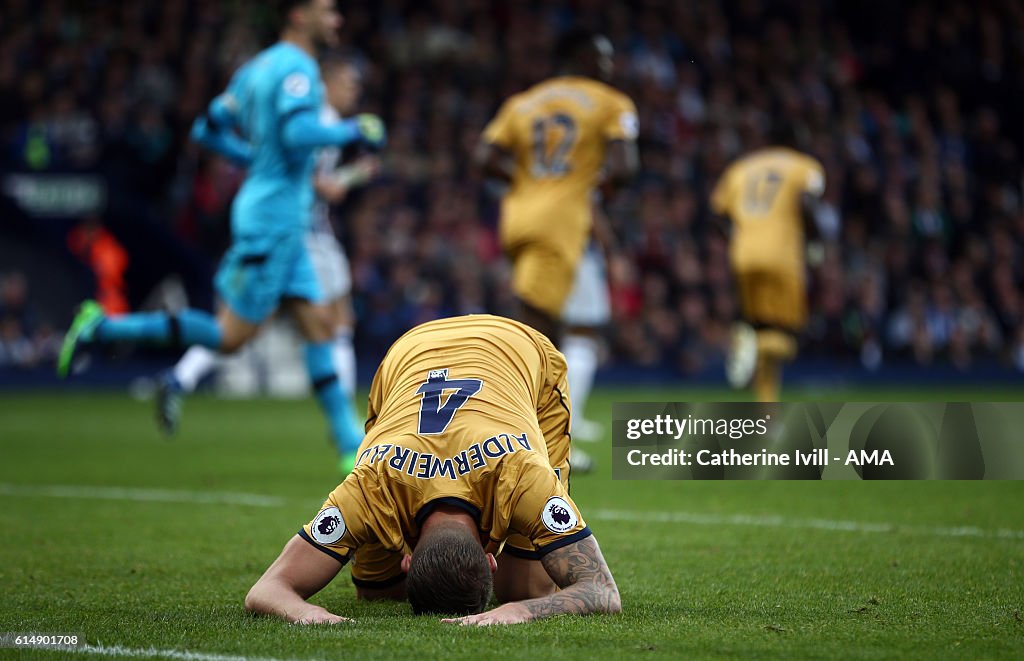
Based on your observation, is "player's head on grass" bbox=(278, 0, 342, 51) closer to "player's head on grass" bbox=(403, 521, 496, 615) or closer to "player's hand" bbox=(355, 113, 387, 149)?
"player's hand" bbox=(355, 113, 387, 149)

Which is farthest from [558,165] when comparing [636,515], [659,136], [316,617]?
[659,136]

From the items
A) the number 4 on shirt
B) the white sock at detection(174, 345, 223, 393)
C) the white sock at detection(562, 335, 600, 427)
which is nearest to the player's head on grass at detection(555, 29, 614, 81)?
the white sock at detection(562, 335, 600, 427)

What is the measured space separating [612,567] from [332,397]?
10.3 ft

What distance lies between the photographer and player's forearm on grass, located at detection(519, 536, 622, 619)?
3.77 metres

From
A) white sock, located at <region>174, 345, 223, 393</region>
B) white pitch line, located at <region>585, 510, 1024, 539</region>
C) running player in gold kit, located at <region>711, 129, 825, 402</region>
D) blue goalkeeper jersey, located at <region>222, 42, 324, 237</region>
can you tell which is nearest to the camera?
white pitch line, located at <region>585, 510, 1024, 539</region>

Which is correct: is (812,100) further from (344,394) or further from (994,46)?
(344,394)

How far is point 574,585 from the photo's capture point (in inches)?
149

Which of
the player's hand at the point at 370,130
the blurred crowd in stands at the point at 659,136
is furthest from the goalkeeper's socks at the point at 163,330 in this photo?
the blurred crowd in stands at the point at 659,136

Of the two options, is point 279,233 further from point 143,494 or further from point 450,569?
point 450,569

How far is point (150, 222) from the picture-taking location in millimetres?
16984

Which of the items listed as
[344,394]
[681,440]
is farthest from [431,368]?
[344,394]

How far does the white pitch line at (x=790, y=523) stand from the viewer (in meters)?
5.82

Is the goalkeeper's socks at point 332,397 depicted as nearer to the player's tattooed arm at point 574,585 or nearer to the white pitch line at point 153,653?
the player's tattooed arm at point 574,585

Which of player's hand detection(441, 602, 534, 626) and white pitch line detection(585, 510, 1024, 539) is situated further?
white pitch line detection(585, 510, 1024, 539)
